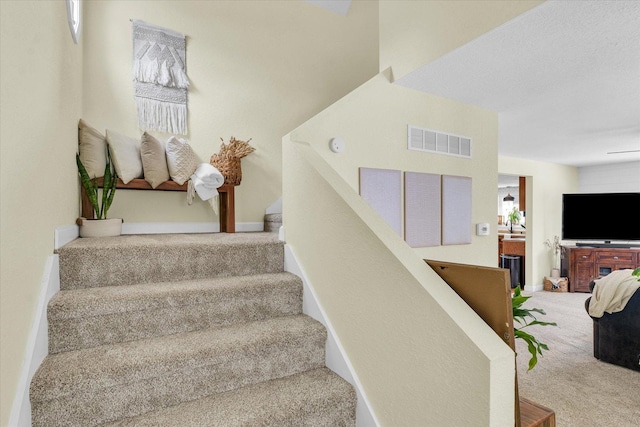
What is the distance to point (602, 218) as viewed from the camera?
589 cm

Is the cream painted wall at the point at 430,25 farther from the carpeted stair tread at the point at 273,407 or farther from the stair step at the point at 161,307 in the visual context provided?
the carpeted stair tread at the point at 273,407

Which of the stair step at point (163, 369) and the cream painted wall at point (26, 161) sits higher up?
the cream painted wall at point (26, 161)

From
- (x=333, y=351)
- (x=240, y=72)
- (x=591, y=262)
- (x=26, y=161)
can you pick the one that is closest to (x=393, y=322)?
(x=333, y=351)

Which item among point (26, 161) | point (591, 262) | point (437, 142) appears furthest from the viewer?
point (591, 262)

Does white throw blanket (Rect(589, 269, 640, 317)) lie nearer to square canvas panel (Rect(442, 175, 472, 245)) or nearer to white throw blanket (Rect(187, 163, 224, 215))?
square canvas panel (Rect(442, 175, 472, 245))

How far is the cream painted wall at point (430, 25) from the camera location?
6.18ft

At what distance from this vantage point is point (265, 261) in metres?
2.03

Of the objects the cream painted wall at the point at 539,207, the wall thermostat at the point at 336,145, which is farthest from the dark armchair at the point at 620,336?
the cream painted wall at the point at 539,207

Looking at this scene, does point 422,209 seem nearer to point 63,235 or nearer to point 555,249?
point 63,235

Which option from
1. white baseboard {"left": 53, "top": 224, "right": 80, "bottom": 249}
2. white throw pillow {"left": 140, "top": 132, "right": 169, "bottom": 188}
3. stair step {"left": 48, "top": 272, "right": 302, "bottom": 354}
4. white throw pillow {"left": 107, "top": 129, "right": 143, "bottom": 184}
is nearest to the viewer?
stair step {"left": 48, "top": 272, "right": 302, "bottom": 354}

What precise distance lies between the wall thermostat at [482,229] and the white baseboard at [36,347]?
10.7ft

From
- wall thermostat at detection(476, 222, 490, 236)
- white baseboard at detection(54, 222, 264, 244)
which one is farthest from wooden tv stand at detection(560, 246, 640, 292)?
white baseboard at detection(54, 222, 264, 244)

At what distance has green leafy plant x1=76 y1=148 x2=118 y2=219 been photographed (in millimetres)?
2094

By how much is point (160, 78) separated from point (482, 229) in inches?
127
